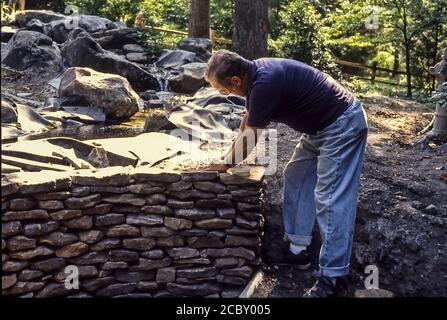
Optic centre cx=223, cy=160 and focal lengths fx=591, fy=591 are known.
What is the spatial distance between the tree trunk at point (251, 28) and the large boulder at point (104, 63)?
1.52 meters

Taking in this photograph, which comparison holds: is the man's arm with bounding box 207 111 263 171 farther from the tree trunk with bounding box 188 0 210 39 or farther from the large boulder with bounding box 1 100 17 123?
the tree trunk with bounding box 188 0 210 39

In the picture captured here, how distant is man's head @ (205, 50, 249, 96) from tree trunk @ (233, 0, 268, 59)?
552cm

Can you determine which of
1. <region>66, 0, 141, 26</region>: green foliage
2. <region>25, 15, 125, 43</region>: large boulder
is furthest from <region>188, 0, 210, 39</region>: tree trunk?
<region>66, 0, 141, 26</region>: green foliage

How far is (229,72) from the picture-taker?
3.60m

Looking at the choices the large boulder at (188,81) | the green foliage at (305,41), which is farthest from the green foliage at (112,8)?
the large boulder at (188,81)

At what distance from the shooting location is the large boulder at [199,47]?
1062 cm

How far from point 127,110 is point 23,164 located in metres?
2.70

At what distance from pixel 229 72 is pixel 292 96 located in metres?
0.41

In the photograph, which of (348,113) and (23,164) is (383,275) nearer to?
(348,113)

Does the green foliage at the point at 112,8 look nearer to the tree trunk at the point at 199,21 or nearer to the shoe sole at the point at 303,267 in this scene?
the tree trunk at the point at 199,21

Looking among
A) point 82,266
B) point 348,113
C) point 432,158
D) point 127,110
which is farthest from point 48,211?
point 432,158

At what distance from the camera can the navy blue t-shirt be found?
3.52 metres

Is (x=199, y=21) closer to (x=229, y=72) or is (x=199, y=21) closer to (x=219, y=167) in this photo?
(x=219, y=167)

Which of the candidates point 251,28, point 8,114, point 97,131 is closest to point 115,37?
point 251,28
